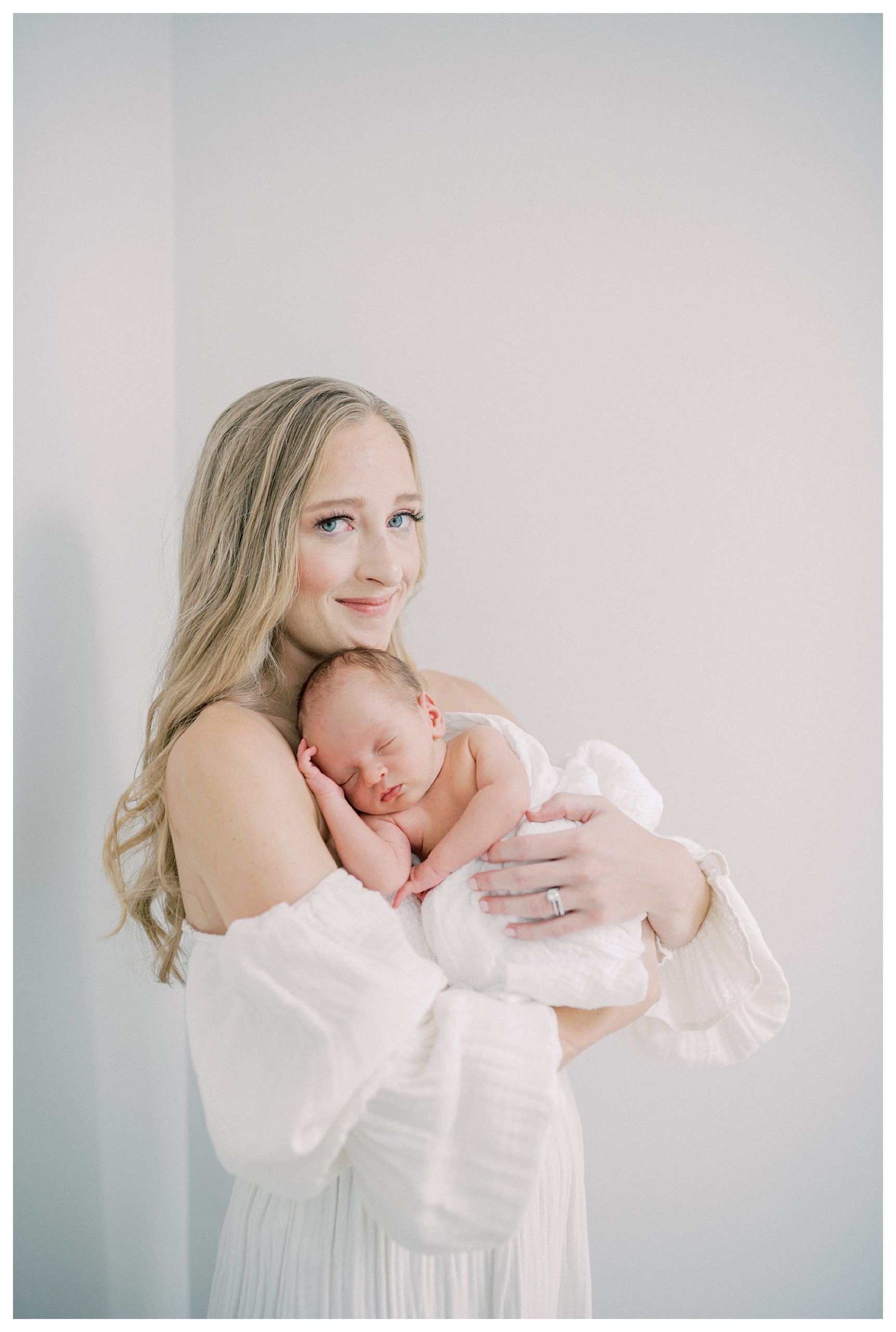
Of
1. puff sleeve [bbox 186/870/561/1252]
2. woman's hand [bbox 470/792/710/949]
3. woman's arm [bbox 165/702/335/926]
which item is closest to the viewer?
puff sleeve [bbox 186/870/561/1252]

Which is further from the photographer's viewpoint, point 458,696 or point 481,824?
point 458,696

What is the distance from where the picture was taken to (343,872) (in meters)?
1.15

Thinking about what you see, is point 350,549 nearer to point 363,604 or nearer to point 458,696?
point 363,604

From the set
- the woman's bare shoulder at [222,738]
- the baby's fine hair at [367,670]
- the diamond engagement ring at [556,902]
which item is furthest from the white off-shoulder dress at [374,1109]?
the baby's fine hair at [367,670]

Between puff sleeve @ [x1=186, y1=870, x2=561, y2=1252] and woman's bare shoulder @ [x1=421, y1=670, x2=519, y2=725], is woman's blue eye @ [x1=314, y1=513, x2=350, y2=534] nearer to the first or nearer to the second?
woman's bare shoulder @ [x1=421, y1=670, x2=519, y2=725]

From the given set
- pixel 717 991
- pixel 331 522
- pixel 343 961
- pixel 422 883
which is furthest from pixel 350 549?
pixel 717 991

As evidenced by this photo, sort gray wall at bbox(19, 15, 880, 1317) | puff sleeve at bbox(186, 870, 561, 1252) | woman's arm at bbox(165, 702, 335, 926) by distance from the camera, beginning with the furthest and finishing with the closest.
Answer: gray wall at bbox(19, 15, 880, 1317) → woman's arm at bbox(165, 702, 335, 926) → puff sleeve at bbox(186, 870, 561, 1252)

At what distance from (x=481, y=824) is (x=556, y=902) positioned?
0.51ft

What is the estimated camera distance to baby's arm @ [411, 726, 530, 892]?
1.27 metres

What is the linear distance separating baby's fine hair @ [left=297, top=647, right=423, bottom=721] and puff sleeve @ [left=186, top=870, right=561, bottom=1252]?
0.37 m

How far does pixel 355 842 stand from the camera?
1257mm

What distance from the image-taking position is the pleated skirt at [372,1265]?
3.91 feet

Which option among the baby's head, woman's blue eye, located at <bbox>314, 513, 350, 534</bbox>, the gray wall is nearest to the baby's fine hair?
the baby's head

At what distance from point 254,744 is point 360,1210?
68 cm
